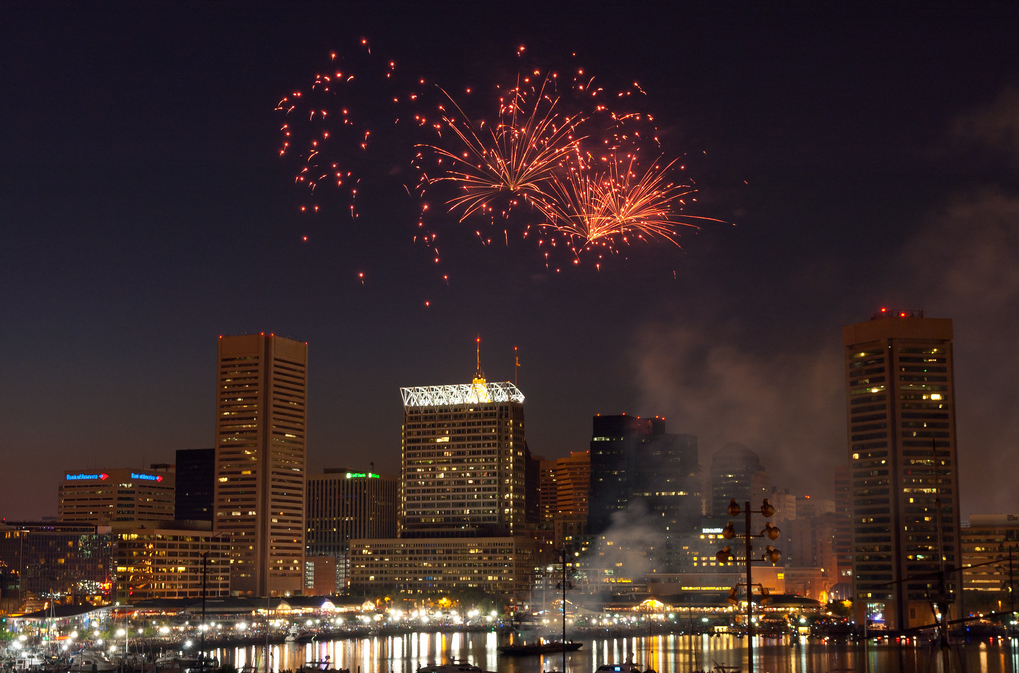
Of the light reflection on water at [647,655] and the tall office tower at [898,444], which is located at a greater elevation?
the tall office tower at [898,444]

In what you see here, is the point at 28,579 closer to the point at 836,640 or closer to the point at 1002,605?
the point at 836,640

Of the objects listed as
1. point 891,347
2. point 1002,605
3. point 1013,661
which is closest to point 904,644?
point 1013,661

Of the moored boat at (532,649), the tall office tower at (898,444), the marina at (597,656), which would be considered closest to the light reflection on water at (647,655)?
→ the marina at (597,656)

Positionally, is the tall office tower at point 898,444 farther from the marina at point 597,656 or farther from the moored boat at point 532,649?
the moored boat at point 532,649

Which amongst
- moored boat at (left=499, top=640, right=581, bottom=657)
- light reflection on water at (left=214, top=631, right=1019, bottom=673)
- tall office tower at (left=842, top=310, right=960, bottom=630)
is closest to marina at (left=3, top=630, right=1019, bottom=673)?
light reflection on water at (left=214, top=631, right=1019, bottom=673)

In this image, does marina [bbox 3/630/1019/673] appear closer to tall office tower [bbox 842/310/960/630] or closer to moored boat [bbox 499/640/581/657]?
moored boat [bbox 499/640/581/657]
